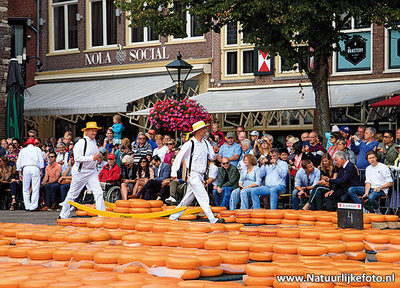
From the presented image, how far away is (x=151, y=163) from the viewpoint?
17.8 m

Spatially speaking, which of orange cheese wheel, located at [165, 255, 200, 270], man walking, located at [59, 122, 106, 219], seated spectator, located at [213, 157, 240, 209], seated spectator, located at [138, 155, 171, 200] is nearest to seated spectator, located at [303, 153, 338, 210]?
seated spectator, located at [213, 157, 240, 209]

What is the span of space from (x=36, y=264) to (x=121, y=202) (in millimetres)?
6329

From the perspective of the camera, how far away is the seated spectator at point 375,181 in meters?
13.8

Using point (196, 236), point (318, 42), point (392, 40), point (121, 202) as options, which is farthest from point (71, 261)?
point (392, 40)

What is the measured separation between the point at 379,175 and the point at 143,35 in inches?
676

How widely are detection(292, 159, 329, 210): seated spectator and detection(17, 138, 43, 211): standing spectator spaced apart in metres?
7.56

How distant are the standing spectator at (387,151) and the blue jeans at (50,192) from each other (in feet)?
27.9

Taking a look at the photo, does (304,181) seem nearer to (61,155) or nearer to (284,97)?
(61,155)

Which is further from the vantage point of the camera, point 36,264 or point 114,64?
point 114,64

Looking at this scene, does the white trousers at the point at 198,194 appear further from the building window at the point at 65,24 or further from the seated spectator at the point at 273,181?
the building window at the point at 65,24

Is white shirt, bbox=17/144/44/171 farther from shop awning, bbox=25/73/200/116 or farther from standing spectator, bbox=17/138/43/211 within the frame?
shop awning, bbox=25/73/200/116

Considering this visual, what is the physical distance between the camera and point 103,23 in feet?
100

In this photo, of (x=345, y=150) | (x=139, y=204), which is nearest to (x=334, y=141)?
(x=345, y=150)

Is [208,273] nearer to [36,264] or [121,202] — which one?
[36,264]
